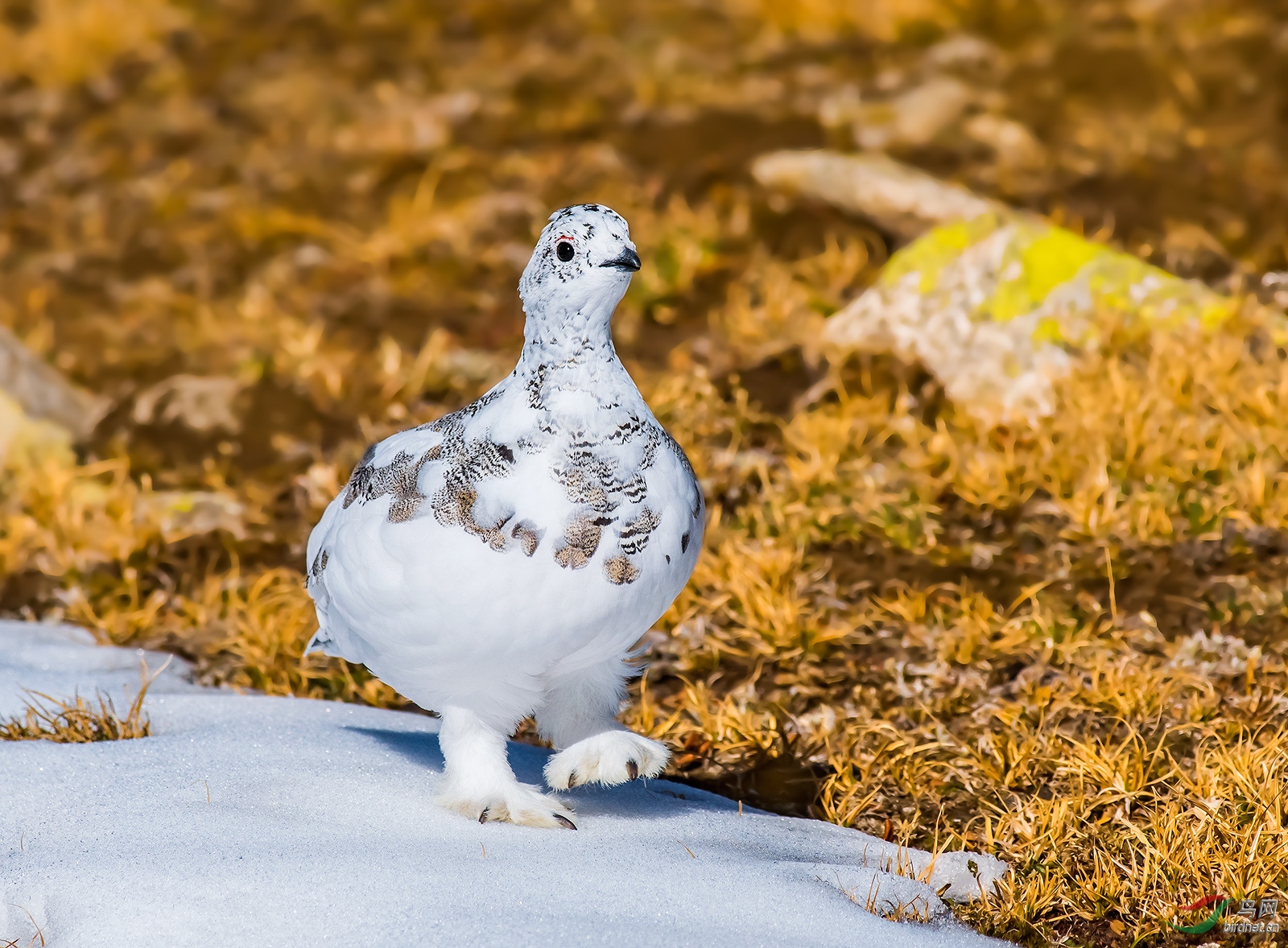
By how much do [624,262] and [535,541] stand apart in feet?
1.86

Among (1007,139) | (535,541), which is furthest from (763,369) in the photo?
(535,541)

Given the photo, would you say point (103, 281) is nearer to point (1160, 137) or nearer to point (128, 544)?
point (128, 544)

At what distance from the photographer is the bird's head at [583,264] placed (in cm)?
281

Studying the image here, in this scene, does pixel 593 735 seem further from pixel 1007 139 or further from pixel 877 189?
pixel 1007 139

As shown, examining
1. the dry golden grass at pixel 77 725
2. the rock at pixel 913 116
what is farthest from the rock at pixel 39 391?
the rock at pixel 913 116

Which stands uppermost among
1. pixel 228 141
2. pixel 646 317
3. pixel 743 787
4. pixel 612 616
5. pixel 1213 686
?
pixel 228 141

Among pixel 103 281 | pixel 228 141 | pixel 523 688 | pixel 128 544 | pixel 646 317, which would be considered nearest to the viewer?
pixel 523 688

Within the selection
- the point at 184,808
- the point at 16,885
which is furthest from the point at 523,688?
the point at 16,885

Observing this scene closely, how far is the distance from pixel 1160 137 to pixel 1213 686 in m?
4.51

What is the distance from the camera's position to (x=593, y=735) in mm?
3145

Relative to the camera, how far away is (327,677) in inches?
168

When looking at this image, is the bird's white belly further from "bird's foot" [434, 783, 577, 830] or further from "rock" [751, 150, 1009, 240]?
"rock" [751, 150, 1009, 240]

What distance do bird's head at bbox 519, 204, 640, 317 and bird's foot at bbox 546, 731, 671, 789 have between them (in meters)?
0.90

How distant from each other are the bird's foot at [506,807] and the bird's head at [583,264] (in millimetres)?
1006
